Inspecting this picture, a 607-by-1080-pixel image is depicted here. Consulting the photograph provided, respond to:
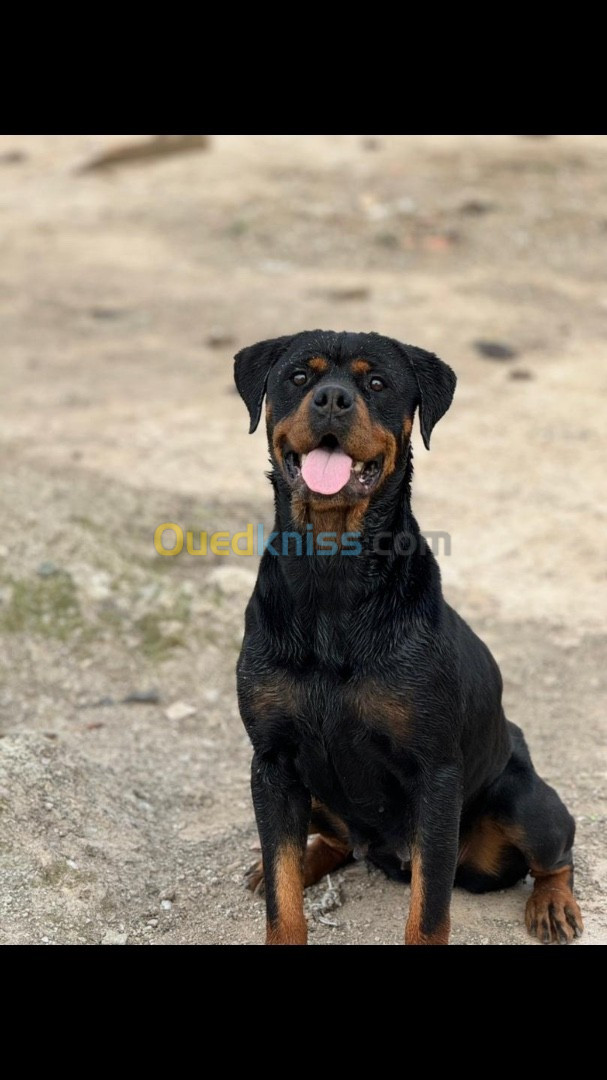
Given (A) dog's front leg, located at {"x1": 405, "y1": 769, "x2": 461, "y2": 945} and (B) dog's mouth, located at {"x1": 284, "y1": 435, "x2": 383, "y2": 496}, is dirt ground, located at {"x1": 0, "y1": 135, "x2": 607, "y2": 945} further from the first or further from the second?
(B) dog's mouth, located at {"x1": 284, "y1": 435, "x2": 383, "y2": 496}

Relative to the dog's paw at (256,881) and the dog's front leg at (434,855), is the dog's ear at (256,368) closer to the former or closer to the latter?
the dog's front leg at (434,855)

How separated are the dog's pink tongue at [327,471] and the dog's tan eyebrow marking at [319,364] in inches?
12.2

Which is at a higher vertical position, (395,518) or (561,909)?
(395,518)

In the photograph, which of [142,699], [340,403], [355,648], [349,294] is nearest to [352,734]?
[355,648]

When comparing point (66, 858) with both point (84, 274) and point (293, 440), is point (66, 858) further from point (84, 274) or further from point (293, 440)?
point (84, 274)

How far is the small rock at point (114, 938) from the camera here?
5.23 m

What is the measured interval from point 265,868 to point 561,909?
1.25 meters

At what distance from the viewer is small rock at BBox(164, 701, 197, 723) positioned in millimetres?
7773

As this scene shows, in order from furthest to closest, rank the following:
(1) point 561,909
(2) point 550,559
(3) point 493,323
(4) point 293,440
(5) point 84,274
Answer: (5) point 84,274 → (3) point 493,323 → (2) point 550,559 → (1) point 561,909 → (4) point 293,440

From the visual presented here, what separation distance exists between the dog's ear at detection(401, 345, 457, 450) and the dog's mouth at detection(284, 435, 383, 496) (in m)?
0.35

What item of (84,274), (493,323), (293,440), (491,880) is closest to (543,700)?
(491,880)

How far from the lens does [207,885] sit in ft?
18.9

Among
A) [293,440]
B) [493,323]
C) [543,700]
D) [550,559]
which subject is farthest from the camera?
[493,323]

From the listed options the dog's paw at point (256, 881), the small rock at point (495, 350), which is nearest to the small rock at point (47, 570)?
the dog's paw at point (256, 881)
